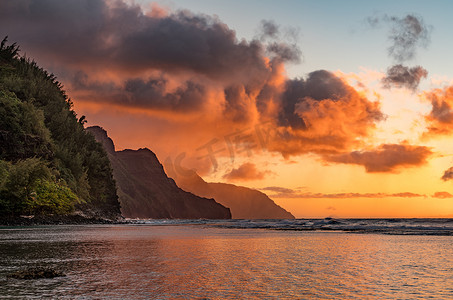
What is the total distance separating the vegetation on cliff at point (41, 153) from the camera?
71688mm

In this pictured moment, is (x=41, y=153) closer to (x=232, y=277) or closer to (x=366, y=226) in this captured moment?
(x=366, y=226)

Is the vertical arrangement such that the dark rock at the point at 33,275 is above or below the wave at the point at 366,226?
below

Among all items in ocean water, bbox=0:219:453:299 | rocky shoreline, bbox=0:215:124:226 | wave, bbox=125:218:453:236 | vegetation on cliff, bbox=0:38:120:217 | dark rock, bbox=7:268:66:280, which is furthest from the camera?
vegetation on cliff, bbox=0:38:120:217

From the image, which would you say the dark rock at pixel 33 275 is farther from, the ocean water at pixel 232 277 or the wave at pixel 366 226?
the wave at pixel 366 226

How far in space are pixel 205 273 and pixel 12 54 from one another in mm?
134531

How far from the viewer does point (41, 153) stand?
86250 millimetres

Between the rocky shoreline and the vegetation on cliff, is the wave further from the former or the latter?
the vegetation on cliff

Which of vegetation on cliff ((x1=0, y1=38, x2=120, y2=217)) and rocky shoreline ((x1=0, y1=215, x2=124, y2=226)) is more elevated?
vegetation on cliff ((x1=0, y1=38, x2=120, y2=217))

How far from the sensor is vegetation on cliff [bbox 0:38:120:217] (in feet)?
235

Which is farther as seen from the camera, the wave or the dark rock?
the wave

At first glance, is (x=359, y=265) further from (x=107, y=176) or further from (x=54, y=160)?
(x=107, y=176)

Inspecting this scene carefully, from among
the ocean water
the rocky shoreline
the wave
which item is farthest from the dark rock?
the rocky shoreline

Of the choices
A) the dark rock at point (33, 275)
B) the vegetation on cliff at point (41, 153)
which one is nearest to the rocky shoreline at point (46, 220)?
the vegetation on cliff at point (41, 153)

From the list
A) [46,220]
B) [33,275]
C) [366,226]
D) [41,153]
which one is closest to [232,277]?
[33,275]
